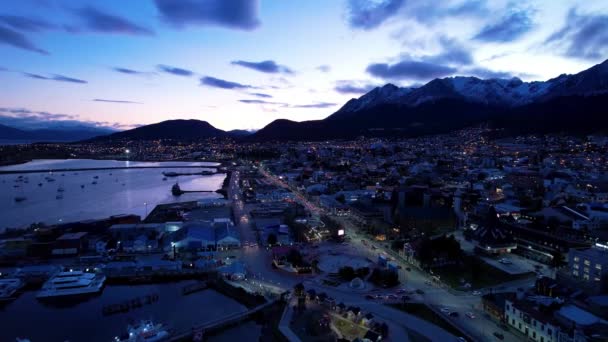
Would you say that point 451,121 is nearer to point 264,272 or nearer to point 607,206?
point 607,206

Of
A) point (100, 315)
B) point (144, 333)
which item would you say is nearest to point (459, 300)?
point (144, 333)

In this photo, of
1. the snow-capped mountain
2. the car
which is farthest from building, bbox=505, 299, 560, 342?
the snow-capped mountain

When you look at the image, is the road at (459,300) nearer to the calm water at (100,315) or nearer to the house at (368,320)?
the house at (368,320)

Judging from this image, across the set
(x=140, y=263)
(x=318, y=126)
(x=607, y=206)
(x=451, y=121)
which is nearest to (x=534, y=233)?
(x=607, y=206)

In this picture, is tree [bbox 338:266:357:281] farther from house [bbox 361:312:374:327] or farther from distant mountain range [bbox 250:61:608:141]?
distant mountain range [bbox 250:61:608:141]

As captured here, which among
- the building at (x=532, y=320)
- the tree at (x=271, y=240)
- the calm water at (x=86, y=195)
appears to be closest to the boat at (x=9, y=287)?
the tree at (x=271, y=240)

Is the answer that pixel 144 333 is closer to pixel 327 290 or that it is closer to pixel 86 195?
pixel 327 290

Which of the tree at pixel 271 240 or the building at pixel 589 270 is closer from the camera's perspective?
the building at pixel 589 270
